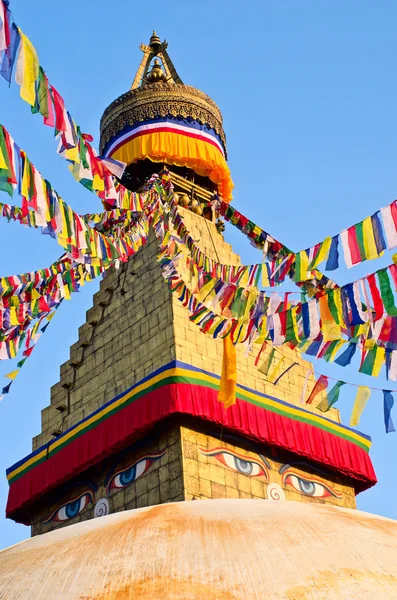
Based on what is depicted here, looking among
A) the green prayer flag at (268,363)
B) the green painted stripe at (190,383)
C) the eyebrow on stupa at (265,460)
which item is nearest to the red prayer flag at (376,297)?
the green prayer flag at (268,363)

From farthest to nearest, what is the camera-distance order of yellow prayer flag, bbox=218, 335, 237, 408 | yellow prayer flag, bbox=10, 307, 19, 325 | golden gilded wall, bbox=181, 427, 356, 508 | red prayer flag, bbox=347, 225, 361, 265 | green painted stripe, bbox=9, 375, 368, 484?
green painted stripe, bbox=9, 375, 368, 484
golden gilded wall, bbox=181, 427, 356, 508
yellow prayer flag, bbox=10, 307, 19, 325
yellow prayer flag, bbox=218, 335, 237, 408
red prayer flag, bbox=347, 225, 361, 265

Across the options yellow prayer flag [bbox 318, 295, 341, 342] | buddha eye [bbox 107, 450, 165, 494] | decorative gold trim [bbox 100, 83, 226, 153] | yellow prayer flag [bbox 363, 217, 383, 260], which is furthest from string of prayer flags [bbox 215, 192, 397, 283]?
decorative gold trim [bbox 100, 83, 226, 153]

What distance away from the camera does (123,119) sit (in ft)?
51.8

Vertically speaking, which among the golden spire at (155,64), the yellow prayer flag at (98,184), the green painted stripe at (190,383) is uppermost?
the golden spire at (155,64)

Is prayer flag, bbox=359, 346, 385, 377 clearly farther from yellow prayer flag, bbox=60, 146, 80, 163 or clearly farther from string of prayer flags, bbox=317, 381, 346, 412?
yellow prayer flag, bbox=60, 146, 80, 163

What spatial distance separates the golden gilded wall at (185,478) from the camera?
33.9 feet

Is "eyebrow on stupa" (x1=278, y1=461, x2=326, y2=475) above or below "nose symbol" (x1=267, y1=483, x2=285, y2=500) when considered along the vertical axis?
above

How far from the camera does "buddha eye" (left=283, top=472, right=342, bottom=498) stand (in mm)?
11555

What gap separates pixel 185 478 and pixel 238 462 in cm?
114

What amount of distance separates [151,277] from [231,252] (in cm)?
206

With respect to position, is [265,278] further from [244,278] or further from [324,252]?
[324,252]

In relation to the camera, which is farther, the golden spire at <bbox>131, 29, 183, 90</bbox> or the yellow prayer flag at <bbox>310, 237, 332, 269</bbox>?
the golden spire at <bbox>131, 29, 183, 90</bbox>

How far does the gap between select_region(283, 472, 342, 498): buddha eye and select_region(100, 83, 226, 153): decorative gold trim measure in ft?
24.3

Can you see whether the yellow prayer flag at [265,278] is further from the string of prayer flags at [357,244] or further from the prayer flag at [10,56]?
the prayer flag at [10,56]
